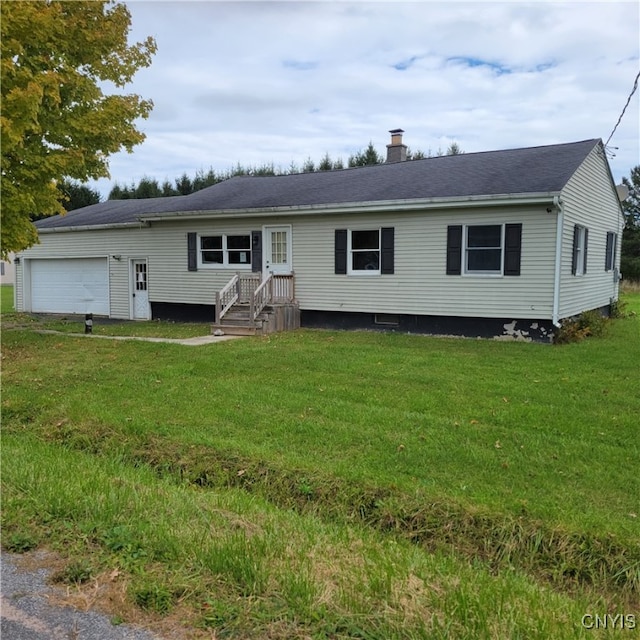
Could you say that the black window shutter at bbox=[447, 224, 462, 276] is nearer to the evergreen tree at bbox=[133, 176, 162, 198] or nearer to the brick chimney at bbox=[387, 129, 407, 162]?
the brick chimney at bbox=[387, 129, 407, 162]

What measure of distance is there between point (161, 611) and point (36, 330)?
519 inches

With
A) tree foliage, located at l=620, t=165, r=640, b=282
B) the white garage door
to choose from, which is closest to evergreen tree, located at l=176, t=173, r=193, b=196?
the white garage door

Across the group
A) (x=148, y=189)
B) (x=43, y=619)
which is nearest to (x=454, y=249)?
(x=43, y=619)

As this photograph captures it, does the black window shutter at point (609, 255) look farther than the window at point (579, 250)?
Yes

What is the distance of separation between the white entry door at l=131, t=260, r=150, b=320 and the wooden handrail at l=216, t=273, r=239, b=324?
462 cm

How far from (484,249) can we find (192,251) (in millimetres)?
8097

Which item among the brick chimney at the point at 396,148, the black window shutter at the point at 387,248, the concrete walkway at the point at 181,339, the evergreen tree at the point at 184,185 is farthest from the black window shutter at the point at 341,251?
the evergreen tree at the point at 184,185

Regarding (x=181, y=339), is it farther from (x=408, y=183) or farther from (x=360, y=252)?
(x=408, y=183)

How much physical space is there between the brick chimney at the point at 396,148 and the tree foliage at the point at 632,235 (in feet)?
57.8

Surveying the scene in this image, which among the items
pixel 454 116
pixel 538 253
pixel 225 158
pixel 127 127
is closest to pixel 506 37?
pixel 538 253

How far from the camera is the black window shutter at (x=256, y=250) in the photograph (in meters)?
15.1

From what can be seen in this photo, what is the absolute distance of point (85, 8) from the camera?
1030 cm

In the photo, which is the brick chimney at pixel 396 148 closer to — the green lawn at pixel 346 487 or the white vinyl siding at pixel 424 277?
the white vinyl siding at pixel 424 277

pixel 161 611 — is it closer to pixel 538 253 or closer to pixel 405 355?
pixel 405 355
